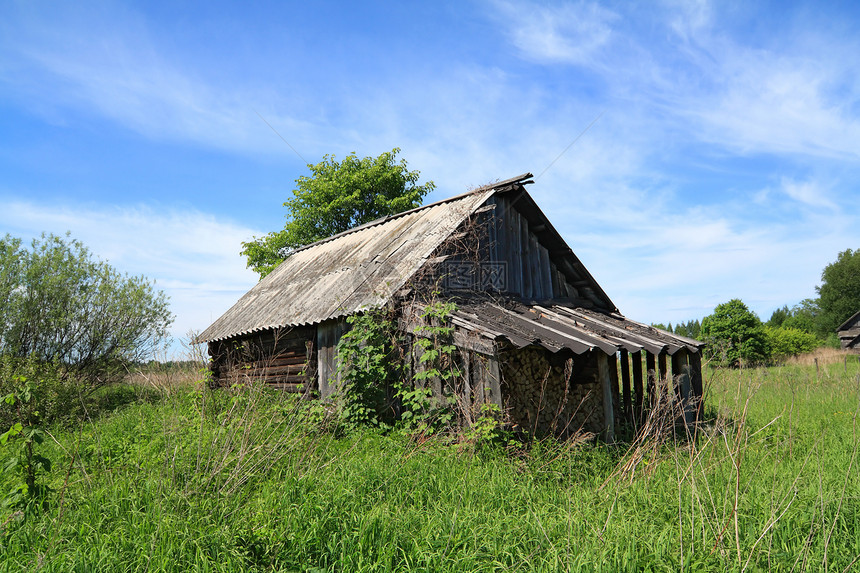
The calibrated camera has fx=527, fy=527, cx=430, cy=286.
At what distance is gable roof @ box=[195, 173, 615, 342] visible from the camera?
9406 millimetres

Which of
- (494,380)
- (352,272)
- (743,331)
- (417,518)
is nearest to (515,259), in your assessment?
(352,272)

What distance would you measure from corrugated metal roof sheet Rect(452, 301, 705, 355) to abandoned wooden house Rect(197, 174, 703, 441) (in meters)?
0.03

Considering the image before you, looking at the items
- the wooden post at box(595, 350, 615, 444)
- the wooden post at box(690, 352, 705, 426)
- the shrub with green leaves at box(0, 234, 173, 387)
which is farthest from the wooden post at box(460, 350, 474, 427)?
the shrub with green leaves at box(0, 234, 173, 387)

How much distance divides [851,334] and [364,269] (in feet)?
121

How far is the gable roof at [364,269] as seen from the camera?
9.41m

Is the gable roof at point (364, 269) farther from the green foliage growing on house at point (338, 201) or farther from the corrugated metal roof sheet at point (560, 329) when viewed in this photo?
the green foliage growing on house at point (338, 201)

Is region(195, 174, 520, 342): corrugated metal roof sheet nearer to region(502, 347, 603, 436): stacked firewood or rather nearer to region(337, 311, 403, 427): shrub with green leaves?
region(337, 311, 403, 427): shrub with green leaves

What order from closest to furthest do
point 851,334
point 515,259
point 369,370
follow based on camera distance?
point 369,370
point 515,259
point 851,334

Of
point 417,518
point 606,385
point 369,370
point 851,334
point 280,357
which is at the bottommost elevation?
point 417,518

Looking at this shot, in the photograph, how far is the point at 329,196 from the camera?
25.0 metres

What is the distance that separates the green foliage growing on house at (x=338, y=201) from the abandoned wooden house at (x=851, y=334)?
95.5 feet

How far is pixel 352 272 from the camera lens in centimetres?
1121

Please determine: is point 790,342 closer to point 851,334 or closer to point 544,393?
point 851,334

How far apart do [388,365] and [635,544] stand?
509 cm
